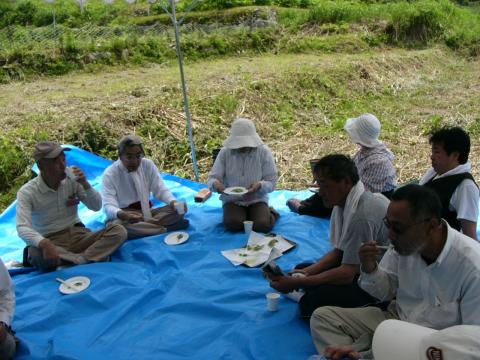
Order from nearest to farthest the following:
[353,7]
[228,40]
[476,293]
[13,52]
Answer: [476,293], [13,52], [228,40], [353,7]

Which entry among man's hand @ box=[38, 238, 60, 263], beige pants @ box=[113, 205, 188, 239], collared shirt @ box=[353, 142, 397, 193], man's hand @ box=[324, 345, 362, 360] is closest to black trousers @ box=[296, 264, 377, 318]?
man's hand @ box=[324, 345, 362, 360]

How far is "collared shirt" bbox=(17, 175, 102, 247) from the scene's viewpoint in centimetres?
366

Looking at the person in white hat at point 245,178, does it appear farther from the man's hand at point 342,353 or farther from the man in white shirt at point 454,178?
the man's hand at point 342,353

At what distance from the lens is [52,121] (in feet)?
23.0

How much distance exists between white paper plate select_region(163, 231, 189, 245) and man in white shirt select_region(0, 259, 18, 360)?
1.61 metres

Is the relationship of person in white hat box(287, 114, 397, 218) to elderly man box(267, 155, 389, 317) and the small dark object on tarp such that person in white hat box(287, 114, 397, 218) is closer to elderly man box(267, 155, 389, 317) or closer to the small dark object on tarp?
elderly man box(267, 155, 389, 317)

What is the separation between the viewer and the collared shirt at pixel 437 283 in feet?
6.37

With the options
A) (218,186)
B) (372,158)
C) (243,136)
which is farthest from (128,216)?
(372,158)

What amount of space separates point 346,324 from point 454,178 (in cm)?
127

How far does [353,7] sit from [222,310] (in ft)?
48.3

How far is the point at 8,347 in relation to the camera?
2605mm

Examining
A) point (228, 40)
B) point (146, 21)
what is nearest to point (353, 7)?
point (228, 40)

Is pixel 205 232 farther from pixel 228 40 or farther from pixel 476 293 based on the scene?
pixel 228 40

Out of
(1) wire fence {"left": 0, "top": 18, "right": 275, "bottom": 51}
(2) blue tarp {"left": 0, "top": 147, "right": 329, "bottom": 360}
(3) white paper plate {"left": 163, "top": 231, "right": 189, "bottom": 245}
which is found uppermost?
(1) wire fence {"left": 0, "top": 18, "right": 275, "bottom": 51}
